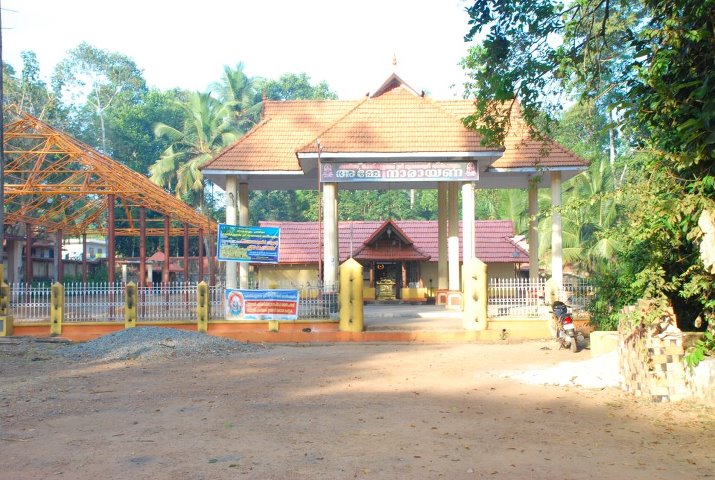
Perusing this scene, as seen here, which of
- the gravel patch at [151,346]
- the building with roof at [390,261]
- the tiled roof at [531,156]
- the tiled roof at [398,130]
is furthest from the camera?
the building with roof at [390,261]

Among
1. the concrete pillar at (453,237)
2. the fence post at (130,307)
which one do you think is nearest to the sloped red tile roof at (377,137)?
the concrete pillar at (453,237)

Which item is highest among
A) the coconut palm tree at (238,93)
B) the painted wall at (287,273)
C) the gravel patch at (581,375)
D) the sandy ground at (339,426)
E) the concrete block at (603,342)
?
the coconut palm tree at (238,93)

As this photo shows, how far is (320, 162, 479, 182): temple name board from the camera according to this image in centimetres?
1949

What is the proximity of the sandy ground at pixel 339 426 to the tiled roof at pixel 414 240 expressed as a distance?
728 inches

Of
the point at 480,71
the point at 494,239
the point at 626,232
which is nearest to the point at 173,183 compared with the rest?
the point at 494,239

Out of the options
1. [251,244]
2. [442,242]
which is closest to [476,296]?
[251,244]

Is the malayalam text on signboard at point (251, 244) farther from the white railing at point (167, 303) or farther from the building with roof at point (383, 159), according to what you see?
the building with roof at point (383, 159)

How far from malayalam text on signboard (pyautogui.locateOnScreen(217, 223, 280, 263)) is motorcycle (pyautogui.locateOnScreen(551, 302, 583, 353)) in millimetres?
6946

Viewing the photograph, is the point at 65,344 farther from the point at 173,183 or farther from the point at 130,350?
the point at 173,183

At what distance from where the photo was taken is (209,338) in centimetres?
1612

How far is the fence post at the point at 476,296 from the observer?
17609 millimetres

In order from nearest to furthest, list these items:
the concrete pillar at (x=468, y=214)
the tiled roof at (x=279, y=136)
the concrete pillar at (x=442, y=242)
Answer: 1. the concrete pillar at (x=468, y=214)
2. the tiled roof at (x=279, y=136)
3. the concrete pillar at (x=442, y=242)

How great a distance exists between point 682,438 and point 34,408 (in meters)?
7.60

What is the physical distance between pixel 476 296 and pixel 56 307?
10413 millimetres
